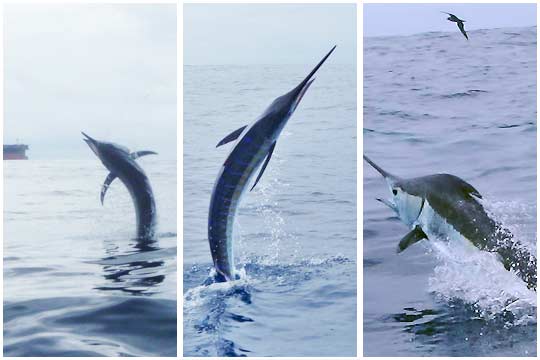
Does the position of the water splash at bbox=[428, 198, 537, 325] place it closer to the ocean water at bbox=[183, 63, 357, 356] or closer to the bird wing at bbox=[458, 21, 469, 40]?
the ocean water at bbox=[183, 63, 357, 356]

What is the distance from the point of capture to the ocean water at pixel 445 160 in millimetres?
4461

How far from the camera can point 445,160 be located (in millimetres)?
4699

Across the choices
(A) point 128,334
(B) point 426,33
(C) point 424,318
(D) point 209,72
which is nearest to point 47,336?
(A) point 128,334

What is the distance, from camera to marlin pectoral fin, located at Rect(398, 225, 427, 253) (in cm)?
435

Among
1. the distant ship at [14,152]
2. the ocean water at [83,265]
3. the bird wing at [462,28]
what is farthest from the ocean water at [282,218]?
the distant ship at [14,152]

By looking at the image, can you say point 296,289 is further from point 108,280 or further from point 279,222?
point 108,280

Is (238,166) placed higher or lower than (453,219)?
higher

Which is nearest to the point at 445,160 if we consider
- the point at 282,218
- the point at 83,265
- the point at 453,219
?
the point at 453,219

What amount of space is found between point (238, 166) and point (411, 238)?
0.91m

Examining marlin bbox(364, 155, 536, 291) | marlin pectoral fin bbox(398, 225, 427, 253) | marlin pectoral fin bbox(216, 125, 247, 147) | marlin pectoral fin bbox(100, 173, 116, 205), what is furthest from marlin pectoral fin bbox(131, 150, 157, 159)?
marlin pectoral fin bbox(398, 225, 427, 253)

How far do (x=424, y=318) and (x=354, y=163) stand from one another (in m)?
0.86

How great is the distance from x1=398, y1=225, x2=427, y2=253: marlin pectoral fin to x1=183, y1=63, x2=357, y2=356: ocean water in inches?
15.1

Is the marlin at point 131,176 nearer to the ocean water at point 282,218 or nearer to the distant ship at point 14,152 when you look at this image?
the ocean water at point 282,218

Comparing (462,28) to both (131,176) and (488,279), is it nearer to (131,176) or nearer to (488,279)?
(488,279)
